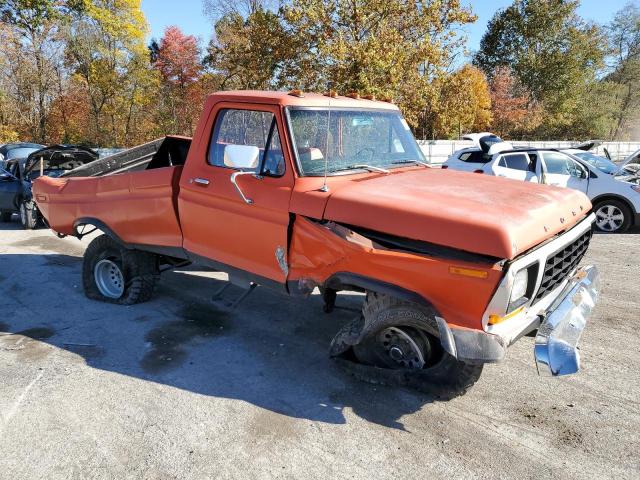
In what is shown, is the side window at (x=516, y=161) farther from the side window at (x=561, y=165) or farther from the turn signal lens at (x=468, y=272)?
the turn signal lens at (x=468, y=272)

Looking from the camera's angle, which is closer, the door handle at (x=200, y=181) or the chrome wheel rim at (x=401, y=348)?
the chrome wheel rim at (x=401, y=348)

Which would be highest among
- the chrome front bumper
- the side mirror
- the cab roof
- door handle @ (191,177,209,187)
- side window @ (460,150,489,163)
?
the cab roof

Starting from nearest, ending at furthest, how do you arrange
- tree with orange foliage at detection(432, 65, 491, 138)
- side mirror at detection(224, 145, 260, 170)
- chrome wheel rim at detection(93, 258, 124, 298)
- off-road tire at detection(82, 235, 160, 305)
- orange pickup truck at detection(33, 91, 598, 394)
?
orange pickup truck at detection(33, 91, 598, 394) → side mirror at detection(224, 145, 260, 170) → off-road tire at detection(82, 235, 160, 305) → chrome wheel rim at detection(93, 258, 124, 298) → tree with orange foliage at detection(432, 65, 491, 138)

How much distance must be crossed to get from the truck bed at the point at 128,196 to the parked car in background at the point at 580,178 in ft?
19.0

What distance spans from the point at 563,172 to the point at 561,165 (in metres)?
0.16

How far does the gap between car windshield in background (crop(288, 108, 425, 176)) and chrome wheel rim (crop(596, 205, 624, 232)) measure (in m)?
6.45

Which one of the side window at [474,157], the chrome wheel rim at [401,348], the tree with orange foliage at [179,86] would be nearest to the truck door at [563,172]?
the side window at [474,157]

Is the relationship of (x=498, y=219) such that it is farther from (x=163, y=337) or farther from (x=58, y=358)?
(x=58, y=358)

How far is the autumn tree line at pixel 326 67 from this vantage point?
15.9 m

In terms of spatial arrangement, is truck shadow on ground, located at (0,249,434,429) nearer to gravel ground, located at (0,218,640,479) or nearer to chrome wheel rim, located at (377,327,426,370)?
gravel ground, located at (0,218,640,479)

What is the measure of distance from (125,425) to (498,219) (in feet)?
9.26

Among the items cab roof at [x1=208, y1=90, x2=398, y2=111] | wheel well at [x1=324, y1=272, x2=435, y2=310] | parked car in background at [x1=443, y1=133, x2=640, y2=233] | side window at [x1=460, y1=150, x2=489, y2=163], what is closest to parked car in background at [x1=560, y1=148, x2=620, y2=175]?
parked car in background at [x1=443, y1=133, x2=640, y2=233]

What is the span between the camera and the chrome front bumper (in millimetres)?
3025

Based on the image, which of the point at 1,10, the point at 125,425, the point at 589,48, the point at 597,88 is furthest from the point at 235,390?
the point at 597,88
